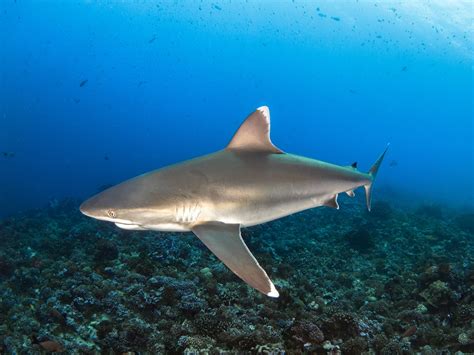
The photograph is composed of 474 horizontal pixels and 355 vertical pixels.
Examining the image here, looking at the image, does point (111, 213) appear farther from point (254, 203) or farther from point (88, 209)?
point (254, 203)

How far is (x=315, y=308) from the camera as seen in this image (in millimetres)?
6844

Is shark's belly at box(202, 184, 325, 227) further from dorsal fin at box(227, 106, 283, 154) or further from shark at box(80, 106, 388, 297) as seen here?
dorsal fin at box(227, 106, 283, 154)

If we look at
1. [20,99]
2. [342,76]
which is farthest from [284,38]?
[20,99]

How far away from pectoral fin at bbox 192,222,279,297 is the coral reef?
1762 mm

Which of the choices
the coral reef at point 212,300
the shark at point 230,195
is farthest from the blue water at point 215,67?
the shark at point 230,195

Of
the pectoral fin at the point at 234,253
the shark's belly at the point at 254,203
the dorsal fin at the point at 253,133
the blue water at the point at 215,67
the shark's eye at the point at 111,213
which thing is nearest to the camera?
the pectoral fin at the point at 234,253

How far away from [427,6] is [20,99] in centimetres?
14505

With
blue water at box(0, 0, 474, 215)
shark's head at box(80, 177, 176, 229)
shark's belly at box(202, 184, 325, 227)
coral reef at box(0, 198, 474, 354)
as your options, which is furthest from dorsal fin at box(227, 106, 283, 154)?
blue water at box(0, 0, 474, 215)

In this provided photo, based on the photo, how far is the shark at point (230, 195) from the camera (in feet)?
11.8

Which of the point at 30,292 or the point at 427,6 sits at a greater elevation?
the point at 427,6

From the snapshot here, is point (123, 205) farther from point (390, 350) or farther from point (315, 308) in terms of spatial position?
point (315, 308)

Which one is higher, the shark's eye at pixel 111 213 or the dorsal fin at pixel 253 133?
the dorsal fin at pixel 253 133

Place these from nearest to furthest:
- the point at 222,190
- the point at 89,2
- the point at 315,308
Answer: the point at 222,190
the point at 315,308
the point at 89,2

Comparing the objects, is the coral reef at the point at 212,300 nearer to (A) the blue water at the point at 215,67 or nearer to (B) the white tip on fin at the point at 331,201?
(B) the white tip on fin at the point at 331,201
